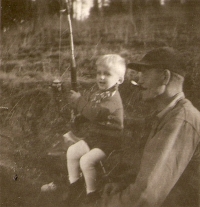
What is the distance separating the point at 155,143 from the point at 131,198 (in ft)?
1.67

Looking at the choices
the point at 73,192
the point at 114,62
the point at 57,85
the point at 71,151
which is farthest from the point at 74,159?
the point at 114,62

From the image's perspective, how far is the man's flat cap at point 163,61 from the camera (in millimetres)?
3193

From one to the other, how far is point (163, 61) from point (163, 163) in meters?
0.86

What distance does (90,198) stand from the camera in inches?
129

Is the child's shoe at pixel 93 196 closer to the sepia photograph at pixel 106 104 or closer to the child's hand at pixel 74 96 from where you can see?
the sepia photograph at pixel 106 104

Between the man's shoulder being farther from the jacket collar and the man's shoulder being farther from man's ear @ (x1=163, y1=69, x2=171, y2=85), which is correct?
man's ear @ (x1=163, y1=69, x2=171, y2=85)

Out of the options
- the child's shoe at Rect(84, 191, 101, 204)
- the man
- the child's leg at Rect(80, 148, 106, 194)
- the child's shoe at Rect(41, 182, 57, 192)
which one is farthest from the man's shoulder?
the child's shoe at Rect(41, 182, 57, 192)

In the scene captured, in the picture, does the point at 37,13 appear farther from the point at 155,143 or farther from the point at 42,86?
the point at 155,143

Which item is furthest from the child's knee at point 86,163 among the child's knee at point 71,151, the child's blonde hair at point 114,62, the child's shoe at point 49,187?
the child's blonde hair at point 114,62

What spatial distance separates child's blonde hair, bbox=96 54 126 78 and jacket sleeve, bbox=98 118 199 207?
1.96 ft

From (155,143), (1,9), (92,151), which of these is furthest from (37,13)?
(155,143)

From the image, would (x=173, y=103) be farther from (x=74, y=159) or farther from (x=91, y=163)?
(x=74, y=159)

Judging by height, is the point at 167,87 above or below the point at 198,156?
above

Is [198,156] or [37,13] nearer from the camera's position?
[198,156]
